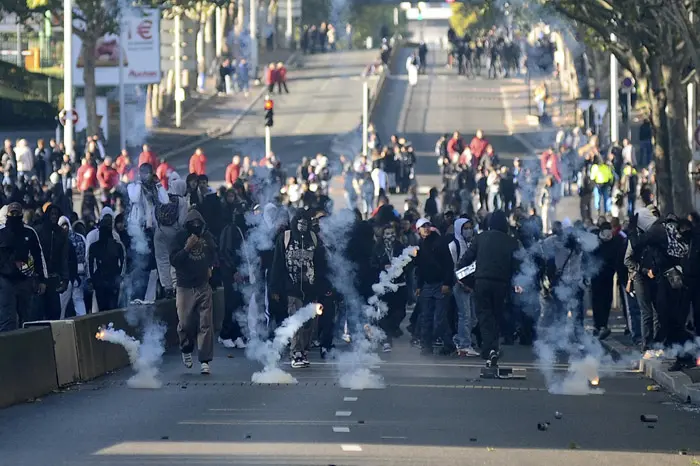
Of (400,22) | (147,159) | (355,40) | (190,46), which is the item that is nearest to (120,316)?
(147,159)

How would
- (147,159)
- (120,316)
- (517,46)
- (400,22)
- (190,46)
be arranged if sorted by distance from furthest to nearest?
(400,22)
(517,46)
(190,46)
(147,159)
(120,316)

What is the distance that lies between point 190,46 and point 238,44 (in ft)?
29.3

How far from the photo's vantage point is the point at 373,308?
70.0ft

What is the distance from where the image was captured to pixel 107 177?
33438 mm

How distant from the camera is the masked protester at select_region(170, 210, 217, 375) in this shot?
54.6 ft

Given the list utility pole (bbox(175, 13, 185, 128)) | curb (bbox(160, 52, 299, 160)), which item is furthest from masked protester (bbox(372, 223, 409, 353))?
utility pole (bbox(175, 13, 185, 128))

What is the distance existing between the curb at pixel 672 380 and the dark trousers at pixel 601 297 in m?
3.46

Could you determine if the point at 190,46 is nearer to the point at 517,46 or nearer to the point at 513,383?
the point at 517,46

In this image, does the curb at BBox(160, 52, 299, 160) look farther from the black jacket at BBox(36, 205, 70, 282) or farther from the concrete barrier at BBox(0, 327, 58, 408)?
the concrete barrier at BBox(0, 327, 58, 408)

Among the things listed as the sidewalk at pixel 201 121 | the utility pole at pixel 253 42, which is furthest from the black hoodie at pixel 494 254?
the utility pole at pixel 253 42

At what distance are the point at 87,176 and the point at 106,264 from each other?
547 inches

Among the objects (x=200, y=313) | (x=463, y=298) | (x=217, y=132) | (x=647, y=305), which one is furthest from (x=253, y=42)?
(x=200, y=313)

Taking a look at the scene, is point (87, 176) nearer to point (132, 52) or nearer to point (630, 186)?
point (630, 186)

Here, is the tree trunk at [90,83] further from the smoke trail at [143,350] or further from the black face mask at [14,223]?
the black face mask at [14,223]
